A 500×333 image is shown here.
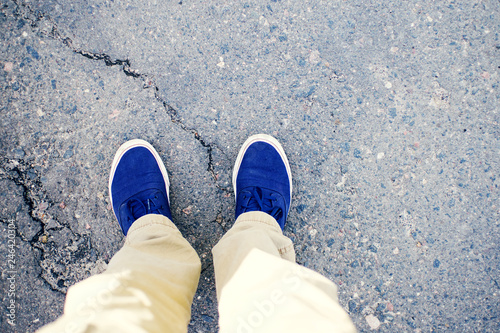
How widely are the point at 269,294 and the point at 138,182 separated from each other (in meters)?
1.00

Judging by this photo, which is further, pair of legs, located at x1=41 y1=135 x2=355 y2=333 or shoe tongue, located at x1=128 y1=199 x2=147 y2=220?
shoe tongue, located at x1=128 y1=199 x2=147 y2=220

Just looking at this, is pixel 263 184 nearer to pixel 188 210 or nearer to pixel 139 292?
pixel 188 210

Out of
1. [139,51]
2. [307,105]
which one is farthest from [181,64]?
[307,105]

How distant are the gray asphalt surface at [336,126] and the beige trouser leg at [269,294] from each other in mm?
443

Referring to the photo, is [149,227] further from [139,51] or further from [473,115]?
[473,115]

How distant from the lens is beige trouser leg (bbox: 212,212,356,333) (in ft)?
3.10

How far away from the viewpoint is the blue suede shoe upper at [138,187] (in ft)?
5.15

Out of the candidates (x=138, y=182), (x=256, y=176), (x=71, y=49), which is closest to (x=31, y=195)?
(x=138, y=182)

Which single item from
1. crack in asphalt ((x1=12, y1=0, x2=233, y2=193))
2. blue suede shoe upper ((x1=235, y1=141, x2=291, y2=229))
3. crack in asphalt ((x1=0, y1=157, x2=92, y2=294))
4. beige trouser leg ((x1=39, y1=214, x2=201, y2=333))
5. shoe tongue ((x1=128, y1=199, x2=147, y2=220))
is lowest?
crack in asphalt ((x1=0, y1=157, x2=92, y2=294))

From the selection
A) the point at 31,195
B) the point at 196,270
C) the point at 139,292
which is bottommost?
the point at 31,195

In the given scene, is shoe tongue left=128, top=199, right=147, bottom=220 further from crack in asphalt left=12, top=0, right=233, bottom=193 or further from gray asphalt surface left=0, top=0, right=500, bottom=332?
crack in asphalt left=12, top=0, right=233, bottom=193

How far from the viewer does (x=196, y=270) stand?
1301 mm

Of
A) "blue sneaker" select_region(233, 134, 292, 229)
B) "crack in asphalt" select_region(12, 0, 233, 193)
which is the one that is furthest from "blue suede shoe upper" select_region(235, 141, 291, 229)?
"crack in asphalt" select_region(12, 0, 233, 193)

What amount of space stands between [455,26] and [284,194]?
134 cm
